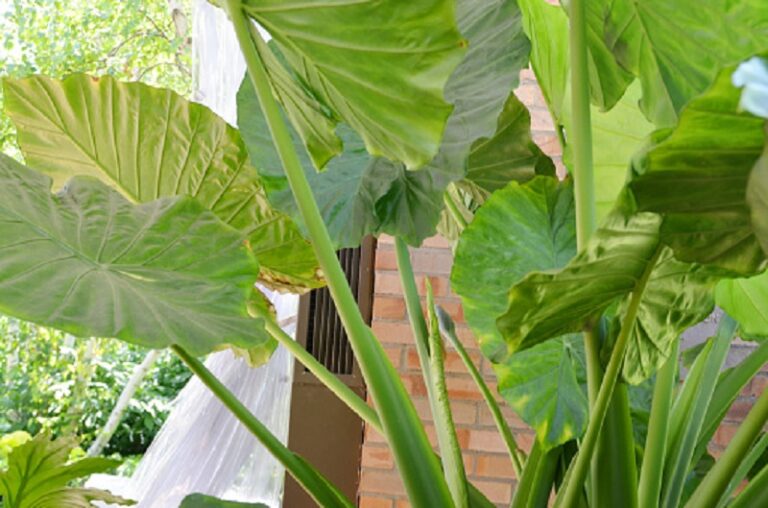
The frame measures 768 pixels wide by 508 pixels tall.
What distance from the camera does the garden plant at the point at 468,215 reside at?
2.06 feet

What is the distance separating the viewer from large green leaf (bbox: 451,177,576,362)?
1.00 metres

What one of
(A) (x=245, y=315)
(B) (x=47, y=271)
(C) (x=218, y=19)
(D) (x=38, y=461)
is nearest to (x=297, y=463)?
(A) (x=245, y=315)

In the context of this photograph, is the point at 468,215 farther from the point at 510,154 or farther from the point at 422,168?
the point at 422,168

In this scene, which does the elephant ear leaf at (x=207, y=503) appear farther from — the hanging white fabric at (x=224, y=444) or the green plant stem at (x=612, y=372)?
the hanging white fabric at (x=224, y=444)

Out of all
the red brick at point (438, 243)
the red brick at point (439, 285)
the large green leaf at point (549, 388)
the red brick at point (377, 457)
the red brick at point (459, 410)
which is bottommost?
the red brick at point (377, 457)

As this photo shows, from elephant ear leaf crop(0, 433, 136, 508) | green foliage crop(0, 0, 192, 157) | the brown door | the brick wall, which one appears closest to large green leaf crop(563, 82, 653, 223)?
elephant ear leaf crop(0, 433, 136, 508)

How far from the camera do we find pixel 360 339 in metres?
0.81

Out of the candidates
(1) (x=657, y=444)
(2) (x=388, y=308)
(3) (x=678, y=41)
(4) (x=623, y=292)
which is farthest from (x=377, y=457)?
(4) (x=623, y=292)

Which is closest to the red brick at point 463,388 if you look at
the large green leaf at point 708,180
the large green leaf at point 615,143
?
the large green leaf at point 615,143

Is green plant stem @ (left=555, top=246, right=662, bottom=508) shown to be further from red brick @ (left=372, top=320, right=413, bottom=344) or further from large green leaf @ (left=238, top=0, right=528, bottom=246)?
red brick @ (left=372, top=320, right=413, bottom=344)

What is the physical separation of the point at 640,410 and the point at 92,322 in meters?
0.68

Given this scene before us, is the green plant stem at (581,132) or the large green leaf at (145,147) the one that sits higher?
the green plant stem at (581,132)

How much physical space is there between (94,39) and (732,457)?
6159mm

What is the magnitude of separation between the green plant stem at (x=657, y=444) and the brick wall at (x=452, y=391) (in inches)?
49.6
